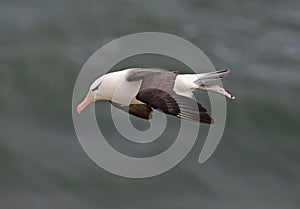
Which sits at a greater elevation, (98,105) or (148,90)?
(98,105)

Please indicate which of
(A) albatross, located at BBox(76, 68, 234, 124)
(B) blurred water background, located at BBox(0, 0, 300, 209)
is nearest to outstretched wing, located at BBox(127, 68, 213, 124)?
(A) albatross, located at BBox(76, 68, 234, 124)

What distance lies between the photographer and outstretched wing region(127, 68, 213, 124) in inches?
277

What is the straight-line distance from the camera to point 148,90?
748cm

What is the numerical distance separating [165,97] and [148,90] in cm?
17

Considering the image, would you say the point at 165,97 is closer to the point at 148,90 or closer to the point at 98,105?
the point at 148,90

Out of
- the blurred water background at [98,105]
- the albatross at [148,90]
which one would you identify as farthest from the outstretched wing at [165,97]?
the blurred water background at [98,105]

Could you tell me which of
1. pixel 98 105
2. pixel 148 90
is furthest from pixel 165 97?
pixel 98 105

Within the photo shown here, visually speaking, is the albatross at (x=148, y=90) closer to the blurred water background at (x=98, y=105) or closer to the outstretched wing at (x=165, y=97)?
the outstretched wing at (x=165, y=97)

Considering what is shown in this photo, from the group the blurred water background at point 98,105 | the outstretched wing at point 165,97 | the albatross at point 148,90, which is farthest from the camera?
the blurred water background at point 98,105

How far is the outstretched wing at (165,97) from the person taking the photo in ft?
23.0

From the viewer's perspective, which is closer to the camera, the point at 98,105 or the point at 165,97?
the point at 165,97

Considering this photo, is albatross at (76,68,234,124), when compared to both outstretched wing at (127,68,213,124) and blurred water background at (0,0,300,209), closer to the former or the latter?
outstretched wing at (127,68,213,124)
